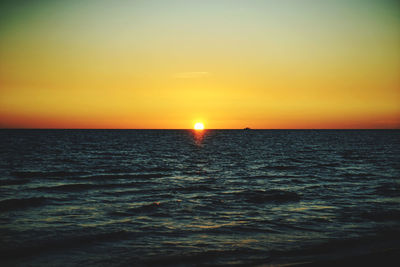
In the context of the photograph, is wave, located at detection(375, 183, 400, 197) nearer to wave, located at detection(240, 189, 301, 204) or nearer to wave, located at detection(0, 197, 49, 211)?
wave, located at detection(240, 189, 301, 204)

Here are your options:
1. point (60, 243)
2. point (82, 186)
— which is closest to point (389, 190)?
point (60, 243)

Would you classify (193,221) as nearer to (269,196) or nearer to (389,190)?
(269,196)

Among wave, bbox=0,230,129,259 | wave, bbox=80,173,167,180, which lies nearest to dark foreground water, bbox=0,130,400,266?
wave, bbox=0,230,129,259

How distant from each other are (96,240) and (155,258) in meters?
2.73

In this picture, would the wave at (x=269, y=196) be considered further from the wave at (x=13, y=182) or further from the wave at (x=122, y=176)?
the wave at (x=13, y=182)

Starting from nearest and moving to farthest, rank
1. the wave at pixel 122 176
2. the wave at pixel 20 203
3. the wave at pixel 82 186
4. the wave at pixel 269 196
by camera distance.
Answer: the wave at pixel 20 203, the wave at pixel 269 196, the wave at pixel 82 186, the wave at pixel 122 176

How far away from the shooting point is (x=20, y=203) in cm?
1636

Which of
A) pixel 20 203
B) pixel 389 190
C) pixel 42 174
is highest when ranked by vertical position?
pixel 389 190

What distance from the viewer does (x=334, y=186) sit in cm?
2184

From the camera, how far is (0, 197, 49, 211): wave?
15508mm

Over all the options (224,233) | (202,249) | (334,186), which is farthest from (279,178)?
(202,249)

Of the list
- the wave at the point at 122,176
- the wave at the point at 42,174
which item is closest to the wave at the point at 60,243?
the wave at the point at 122,176

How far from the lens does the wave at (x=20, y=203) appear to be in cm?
1551

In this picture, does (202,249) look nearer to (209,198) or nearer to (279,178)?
(209,198)
